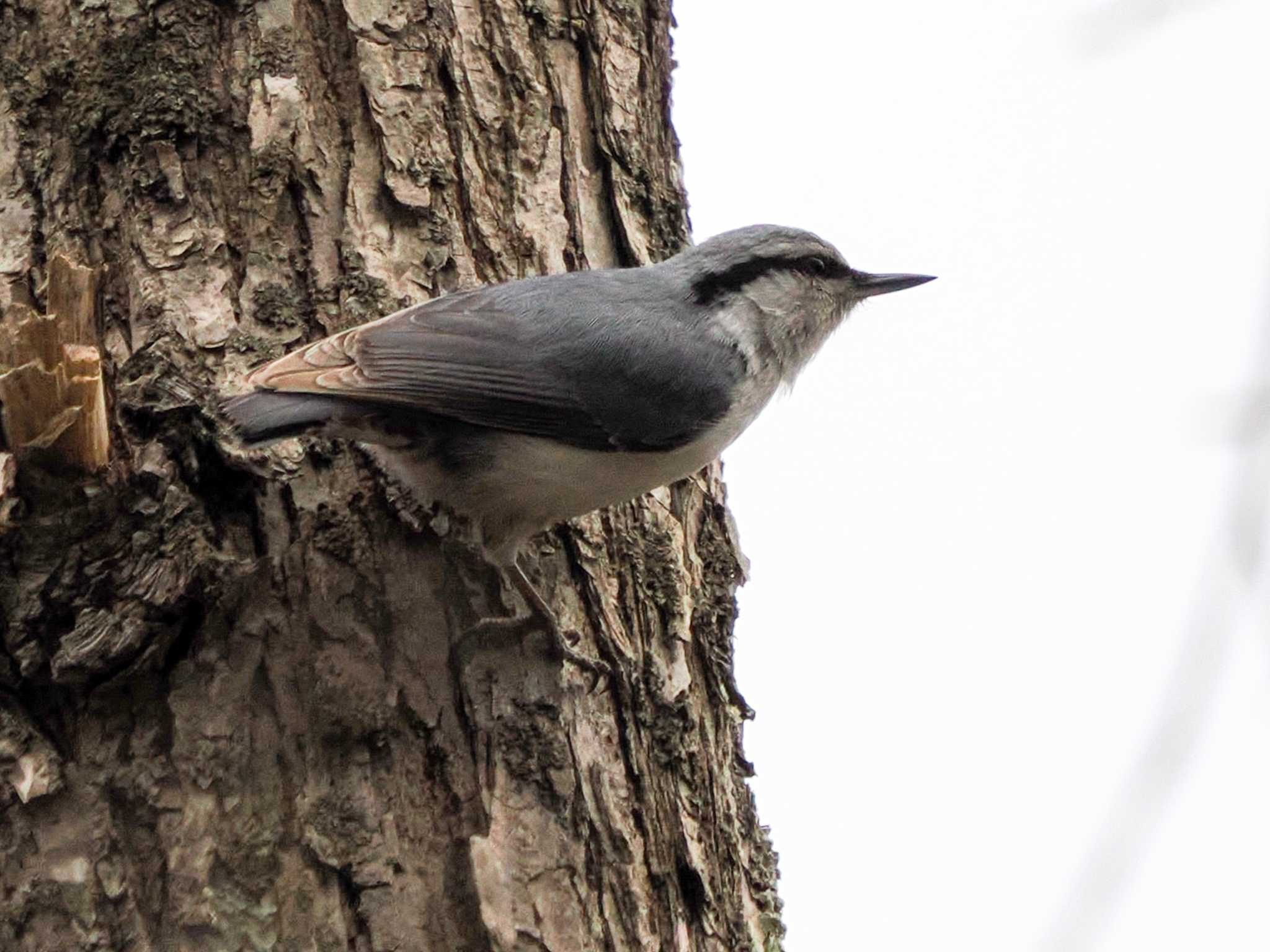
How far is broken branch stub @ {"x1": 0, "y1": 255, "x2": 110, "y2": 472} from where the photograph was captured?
2441 millimetres

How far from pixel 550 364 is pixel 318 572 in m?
0.78

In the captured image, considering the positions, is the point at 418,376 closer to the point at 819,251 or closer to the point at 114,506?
the point at 114,506

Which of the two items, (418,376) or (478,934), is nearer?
(478,934)

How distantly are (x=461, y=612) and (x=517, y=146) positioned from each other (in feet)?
3.38

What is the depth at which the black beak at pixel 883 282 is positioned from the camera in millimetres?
4023

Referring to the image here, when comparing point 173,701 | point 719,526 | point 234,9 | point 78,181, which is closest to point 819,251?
point 719,526

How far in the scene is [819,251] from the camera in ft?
12.9

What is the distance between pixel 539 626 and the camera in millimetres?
2678

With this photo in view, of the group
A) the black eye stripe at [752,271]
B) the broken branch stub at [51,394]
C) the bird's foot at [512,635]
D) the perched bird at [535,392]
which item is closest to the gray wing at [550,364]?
the perched bird at [535,392]

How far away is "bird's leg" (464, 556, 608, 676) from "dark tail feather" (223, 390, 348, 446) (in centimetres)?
47

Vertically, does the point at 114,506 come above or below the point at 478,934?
above

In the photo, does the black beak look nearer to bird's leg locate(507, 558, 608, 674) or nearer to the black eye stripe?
the black eye stripe

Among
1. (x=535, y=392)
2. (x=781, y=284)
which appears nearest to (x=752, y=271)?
(x=781, y=284)

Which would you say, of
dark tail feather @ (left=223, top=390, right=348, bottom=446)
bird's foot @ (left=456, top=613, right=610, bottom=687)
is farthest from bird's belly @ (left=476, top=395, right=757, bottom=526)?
dark tail feather @ (left=223, top=390, right=348, bottom=446)
